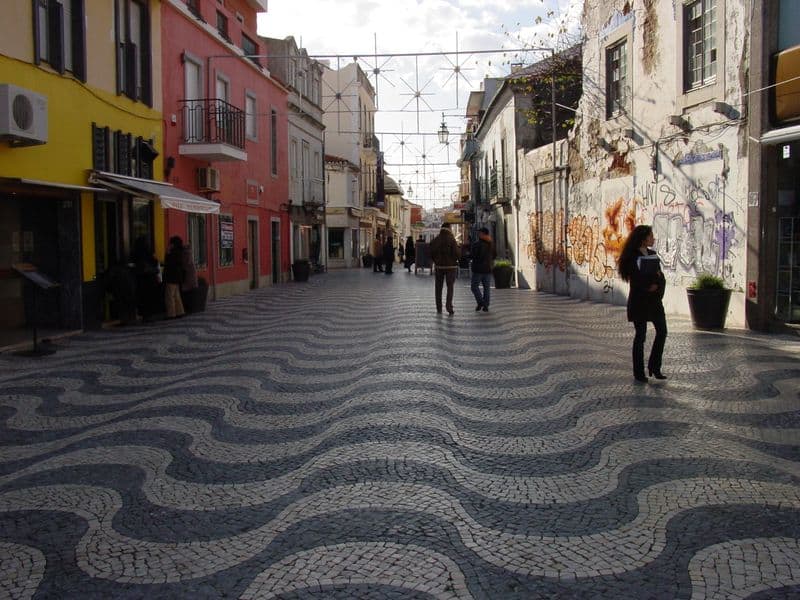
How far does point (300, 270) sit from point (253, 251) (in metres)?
4.36

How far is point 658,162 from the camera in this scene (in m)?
13.6

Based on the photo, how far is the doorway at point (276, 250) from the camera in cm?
2638

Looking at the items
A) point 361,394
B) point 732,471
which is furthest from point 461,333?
point 732,471

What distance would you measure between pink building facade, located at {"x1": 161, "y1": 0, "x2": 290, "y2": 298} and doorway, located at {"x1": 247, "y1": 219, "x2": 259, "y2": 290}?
1.4 inches

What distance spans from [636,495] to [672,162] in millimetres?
10134

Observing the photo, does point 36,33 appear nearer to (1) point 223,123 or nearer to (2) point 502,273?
(1) point 223,123

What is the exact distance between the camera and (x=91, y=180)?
12180 mm

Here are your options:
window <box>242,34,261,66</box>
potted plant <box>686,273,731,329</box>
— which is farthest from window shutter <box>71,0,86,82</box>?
potted plant <box>686,273,731,329</box>

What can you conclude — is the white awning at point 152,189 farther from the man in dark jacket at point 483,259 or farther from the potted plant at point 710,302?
the potted plant at point 710,302

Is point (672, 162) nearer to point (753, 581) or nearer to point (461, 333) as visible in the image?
point (461, 333)

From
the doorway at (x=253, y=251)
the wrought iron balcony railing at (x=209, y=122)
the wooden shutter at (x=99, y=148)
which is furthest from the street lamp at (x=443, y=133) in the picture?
the wooden shutter at (x=99, y=148)

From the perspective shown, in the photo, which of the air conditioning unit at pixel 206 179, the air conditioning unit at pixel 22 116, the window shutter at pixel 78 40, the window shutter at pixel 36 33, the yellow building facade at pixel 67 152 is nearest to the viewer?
the air conditioning unit at pixel 22 116

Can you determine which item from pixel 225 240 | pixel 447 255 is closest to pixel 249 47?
pixel 225 240

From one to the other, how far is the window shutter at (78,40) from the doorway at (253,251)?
11.0m
